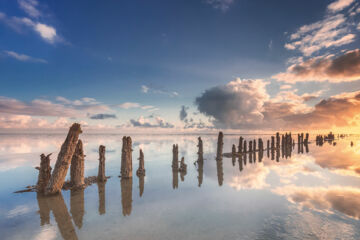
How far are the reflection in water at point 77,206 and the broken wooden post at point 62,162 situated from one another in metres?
1.02

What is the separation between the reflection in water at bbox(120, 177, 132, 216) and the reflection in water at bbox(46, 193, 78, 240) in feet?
7.03

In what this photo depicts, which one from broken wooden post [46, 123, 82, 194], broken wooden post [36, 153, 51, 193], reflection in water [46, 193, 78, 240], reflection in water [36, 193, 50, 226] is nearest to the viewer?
reflection in water [46, 193, 78, 240]

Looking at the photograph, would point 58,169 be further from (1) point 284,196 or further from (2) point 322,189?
(2) point 322,189

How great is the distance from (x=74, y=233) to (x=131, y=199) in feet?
12.7

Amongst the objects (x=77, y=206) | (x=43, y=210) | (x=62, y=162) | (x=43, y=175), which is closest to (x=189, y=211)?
(x=77, y=206)

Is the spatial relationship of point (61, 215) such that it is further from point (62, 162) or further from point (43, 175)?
point (43, 175)

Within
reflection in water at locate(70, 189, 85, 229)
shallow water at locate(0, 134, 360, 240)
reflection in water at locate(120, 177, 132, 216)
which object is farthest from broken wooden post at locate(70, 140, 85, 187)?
reflection in water at locate(120, 177, 132, 216)

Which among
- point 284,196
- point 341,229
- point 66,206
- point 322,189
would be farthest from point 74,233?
point 322,189

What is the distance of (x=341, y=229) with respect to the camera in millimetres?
6660

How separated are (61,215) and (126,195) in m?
3.47

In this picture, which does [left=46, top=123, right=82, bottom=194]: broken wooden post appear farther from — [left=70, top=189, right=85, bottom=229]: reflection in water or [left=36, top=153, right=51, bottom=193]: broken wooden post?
[left=70, top=189, right=85, bottom=229]: reflection in water

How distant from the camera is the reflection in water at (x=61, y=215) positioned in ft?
21.7

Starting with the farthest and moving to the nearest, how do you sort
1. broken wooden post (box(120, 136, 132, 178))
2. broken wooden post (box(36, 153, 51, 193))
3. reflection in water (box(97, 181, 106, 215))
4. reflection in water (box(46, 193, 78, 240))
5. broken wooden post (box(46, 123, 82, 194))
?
1. broken wooden post (box(120, 136, 132, 178))
2. broken wooden post (box(36, 153, 51, 193))
3. broken wooden post (box(46, 123, 82, 194))
4. reflection in water (box(97, 181, 106, 215))
5. reflection in water (box(46, 193, 78, 240))

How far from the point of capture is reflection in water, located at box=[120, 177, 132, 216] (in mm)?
8820
